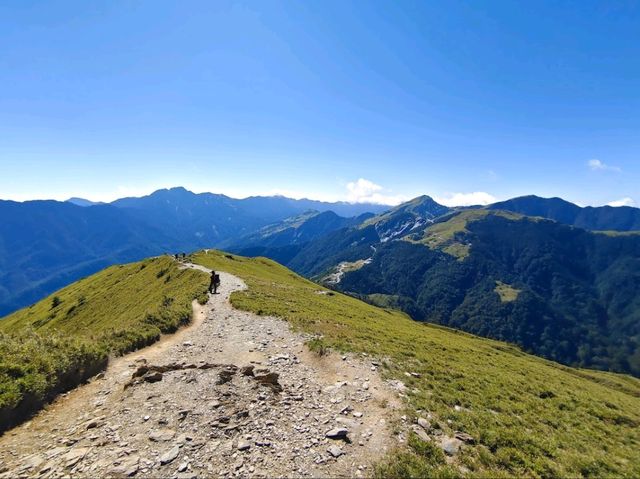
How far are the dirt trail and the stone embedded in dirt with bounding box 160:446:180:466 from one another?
0.04m

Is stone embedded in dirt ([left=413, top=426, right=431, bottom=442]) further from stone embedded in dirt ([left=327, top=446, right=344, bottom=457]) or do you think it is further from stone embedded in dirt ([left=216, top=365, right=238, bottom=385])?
stone embedded in dirt ([left=216, top=365, right=238, bottom=385])

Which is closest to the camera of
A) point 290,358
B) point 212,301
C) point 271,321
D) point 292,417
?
point 292,417

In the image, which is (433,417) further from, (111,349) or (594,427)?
(111,349)

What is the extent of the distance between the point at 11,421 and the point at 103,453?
5.65 meters

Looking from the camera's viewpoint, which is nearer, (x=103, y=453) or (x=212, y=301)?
(x=103, y=453)

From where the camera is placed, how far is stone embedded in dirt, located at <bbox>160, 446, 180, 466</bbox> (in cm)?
1173

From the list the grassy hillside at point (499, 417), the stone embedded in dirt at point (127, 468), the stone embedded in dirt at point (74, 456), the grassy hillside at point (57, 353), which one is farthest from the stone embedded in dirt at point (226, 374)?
the grassy hillside at point (57, 353)

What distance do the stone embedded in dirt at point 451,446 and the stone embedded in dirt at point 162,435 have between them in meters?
11.2

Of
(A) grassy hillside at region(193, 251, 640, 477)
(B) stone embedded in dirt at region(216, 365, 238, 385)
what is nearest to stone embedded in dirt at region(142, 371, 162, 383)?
(B) stone embedded in dirt at region(216, 365, 238, 385)

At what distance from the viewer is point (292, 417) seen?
14867mm

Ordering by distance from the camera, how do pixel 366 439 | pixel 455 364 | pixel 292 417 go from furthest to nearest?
pixel 455 364, pixel 292 417, pixel 366 439

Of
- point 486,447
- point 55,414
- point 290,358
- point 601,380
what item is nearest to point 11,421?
point 55,414

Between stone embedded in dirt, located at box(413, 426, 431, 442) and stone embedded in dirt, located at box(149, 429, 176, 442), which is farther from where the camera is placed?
stone embedded in dirt, located at box(413, 426, 431, 442)

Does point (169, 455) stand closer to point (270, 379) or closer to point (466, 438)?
point (270, 379)
